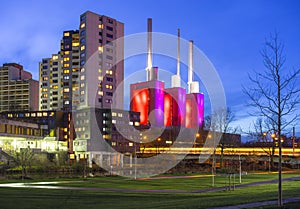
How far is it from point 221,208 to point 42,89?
181 meters

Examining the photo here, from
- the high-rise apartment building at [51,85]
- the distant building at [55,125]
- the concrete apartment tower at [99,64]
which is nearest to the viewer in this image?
the distant building at [55,125]

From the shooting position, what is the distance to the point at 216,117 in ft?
314

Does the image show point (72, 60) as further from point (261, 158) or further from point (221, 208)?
point (221, 208)

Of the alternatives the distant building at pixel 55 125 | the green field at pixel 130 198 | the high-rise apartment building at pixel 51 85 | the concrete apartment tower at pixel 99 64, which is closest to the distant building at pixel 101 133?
the distant building at pixel 55 125

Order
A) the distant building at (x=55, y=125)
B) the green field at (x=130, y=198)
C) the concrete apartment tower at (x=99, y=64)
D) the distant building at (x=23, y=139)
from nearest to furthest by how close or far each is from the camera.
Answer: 1. the green field at (x=130, y=198)
2. the distant building at (x=23, y=139)
3. the distant building at (x=55, y=125)
4. the concrete apartment tower at (x=99, y=64)

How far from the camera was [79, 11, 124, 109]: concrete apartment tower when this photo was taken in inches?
6314

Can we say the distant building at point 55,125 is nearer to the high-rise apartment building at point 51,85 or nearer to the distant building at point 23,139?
the distant building at point 23,139

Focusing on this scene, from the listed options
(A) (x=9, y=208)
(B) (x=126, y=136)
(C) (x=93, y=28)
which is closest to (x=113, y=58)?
(C) (x=93, y=28)

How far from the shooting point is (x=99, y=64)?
164 m

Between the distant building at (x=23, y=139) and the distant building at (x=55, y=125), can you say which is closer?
the distant building at (x=23, y=139)

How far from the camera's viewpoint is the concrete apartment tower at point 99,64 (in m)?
160

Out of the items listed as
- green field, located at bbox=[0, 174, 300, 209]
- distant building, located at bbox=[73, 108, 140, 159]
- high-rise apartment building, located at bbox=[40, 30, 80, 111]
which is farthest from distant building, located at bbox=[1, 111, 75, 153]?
green field, located at bbox=[0, 174, 300, 209]

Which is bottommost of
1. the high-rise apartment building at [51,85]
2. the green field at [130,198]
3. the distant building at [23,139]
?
the green field at [130,198]

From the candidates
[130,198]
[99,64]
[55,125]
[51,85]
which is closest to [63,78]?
[51,85]
